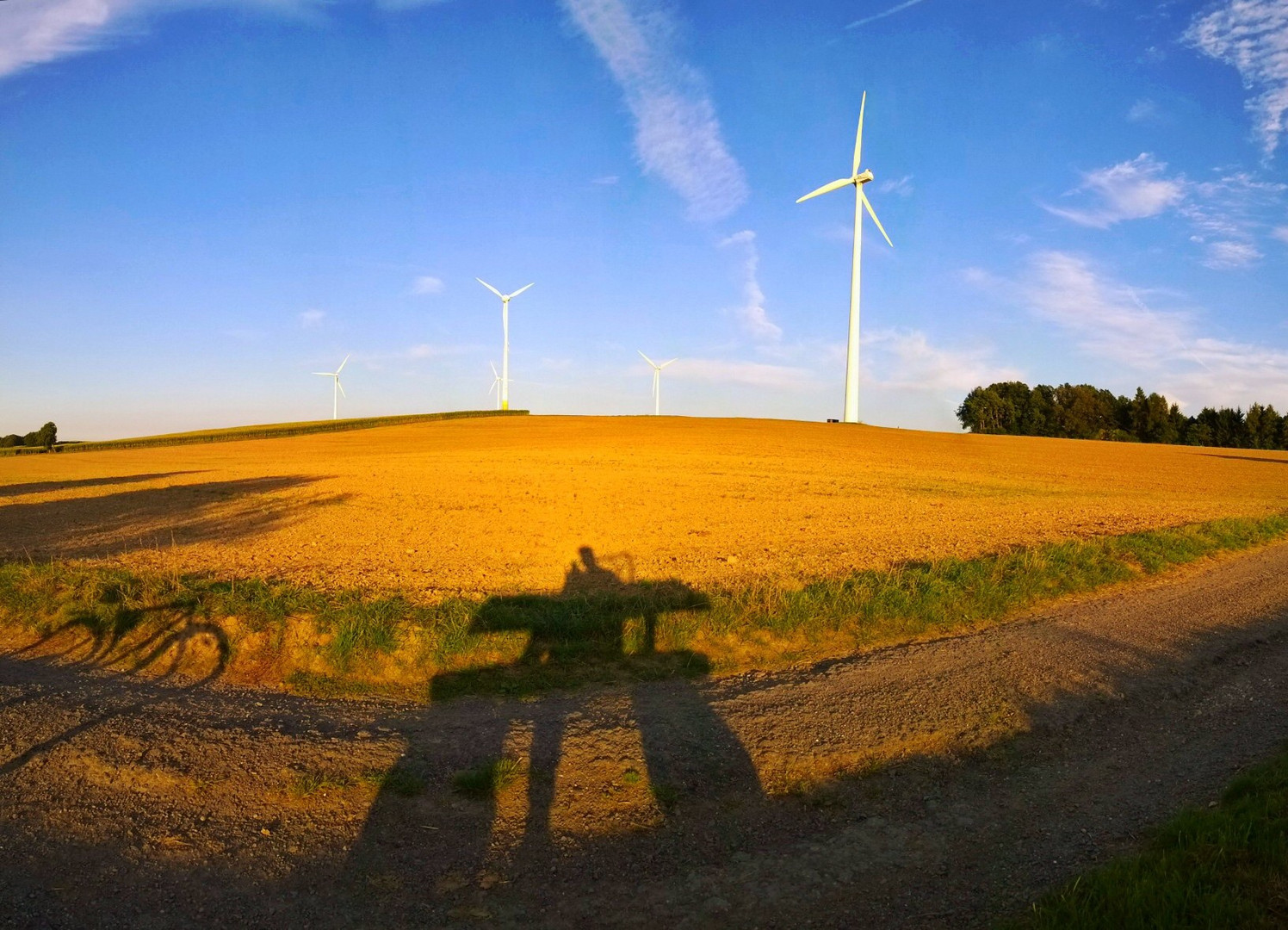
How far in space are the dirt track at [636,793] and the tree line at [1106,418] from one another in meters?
108

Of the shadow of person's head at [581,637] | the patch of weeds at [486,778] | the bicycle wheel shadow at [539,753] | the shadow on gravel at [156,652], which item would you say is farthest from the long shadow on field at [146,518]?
the patch of weeds at [486,778]

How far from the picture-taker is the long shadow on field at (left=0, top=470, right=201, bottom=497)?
108 feet

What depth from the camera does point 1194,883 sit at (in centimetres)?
417

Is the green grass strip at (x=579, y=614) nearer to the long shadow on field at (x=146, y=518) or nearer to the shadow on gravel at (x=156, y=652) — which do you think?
the shadow on gravel at (x=156, y=652)

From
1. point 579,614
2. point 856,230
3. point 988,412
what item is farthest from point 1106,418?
point 579,614

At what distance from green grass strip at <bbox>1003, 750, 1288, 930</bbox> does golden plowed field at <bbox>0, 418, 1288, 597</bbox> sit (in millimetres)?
9015

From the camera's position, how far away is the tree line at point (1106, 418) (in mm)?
113375

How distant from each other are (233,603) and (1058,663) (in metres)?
10.1

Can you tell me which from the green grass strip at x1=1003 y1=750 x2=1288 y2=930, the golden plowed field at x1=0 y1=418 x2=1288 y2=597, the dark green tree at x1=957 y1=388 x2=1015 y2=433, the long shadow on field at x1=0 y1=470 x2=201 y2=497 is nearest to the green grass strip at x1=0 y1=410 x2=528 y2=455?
the golden plowed field at x1=0 y1=418 x2=1288 y2=597

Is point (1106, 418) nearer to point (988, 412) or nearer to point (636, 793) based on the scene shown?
point (988, 412)

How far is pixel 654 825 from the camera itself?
5723mm

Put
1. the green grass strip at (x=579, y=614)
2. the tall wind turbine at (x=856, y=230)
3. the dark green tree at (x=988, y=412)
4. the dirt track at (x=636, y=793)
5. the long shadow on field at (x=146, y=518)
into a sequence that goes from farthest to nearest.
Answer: the dark green tree at (x=988, y=412) < the tall wind turbine at (x=856, y=230) < the long shadow on field at (x=146, y=518) < the green grass strip at (x=579, y=614) < the dirt track at (x=636, y=793)

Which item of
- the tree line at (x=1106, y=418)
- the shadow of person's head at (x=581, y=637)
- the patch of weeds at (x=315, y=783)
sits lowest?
the patch of weeds at (x=315, y=783)

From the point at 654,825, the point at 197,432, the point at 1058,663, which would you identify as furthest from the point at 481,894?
the point at 197,432
